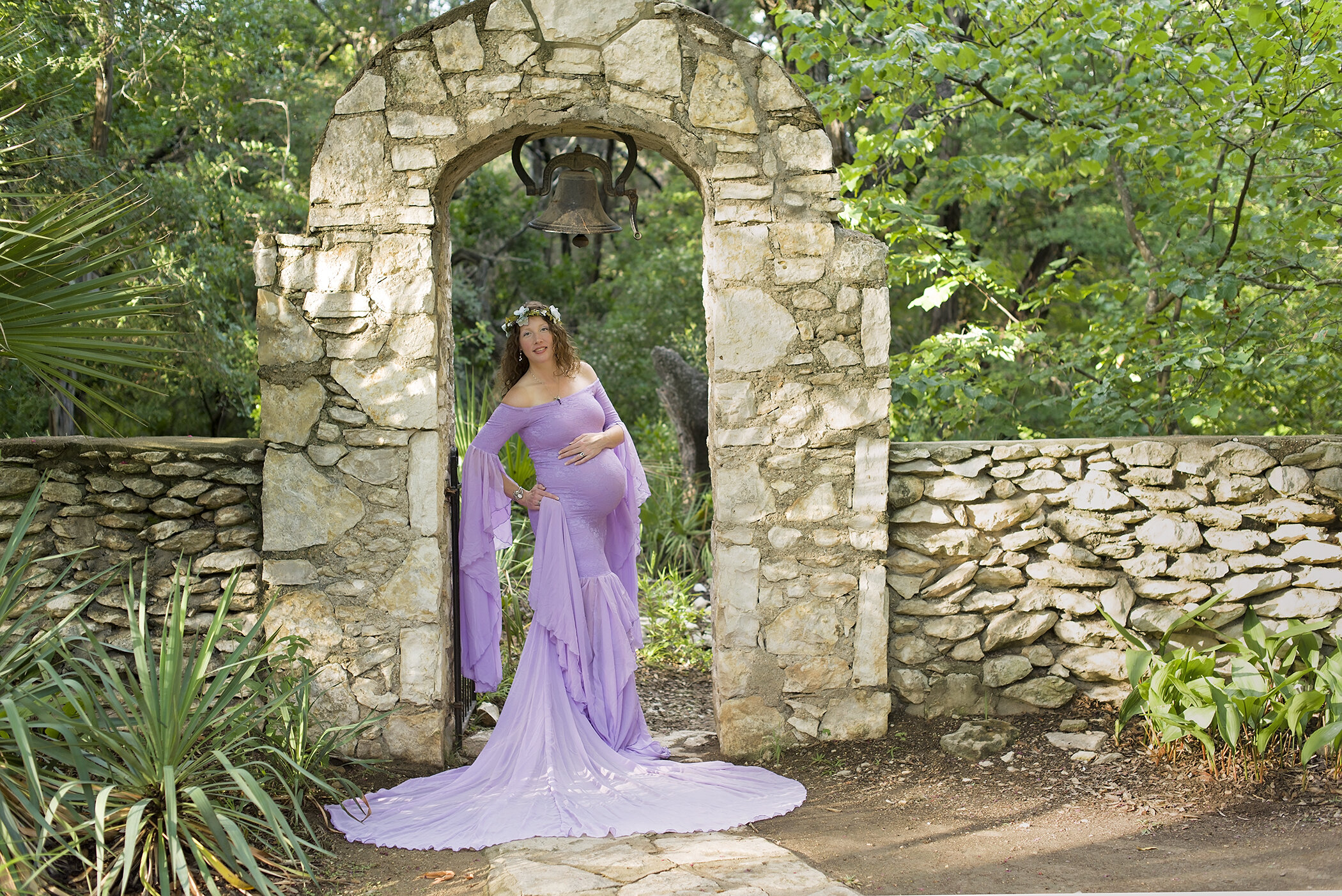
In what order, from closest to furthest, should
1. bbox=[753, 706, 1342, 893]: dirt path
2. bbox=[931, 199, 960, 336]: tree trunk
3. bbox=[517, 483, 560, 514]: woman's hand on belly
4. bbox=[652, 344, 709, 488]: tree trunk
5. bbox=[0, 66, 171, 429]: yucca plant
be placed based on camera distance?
bbox=[753, 706, 1342, 893]: dirt path, bbox=[0, 66, 171, 429]: yucca plant, bbox=[517, 483, 560, 514]: woman's hand on belly, bbox=[652, 344, 709, 488]: tree trunk, bbox=[931, 199, 960, 336]: tree trunk

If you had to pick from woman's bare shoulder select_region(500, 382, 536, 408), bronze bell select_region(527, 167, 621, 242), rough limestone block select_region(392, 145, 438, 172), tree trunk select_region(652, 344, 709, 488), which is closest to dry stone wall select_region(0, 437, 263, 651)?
woman's bare shoulder select_region(500, 382, 536, 408)

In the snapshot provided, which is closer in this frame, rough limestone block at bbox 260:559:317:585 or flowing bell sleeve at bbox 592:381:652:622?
rough limestone block at bbox 260:559:317:585

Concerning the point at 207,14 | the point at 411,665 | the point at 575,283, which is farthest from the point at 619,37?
the point at 575,283

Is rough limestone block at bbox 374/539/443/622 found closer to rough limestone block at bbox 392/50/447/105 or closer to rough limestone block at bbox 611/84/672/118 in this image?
rough limestone block at bbox 392/50/447/105

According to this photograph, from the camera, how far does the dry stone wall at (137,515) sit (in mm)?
3730

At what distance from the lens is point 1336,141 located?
4.86 m

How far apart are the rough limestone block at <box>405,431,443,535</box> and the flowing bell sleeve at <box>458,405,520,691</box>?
0.78ft

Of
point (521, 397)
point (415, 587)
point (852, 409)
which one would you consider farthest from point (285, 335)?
point (852, 409)

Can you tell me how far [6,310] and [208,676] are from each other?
4.85 ft

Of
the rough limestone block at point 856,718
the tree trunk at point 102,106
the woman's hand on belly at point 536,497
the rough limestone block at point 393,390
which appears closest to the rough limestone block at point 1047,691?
the rough limestone block at point 856,718

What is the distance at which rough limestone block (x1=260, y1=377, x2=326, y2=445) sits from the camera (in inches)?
150

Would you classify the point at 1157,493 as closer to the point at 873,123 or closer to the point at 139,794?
the point at 139,794

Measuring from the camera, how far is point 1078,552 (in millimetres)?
3967

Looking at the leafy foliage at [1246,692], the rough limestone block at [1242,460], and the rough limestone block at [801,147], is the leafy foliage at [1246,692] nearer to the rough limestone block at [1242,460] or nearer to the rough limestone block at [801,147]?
the rough limestone block at [1242,460]
